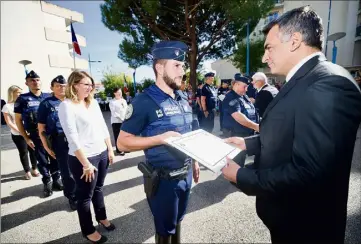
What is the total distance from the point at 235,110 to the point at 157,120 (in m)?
2.10

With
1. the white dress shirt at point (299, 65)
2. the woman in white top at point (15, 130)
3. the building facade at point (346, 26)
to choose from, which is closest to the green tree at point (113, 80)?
the building facade at point (346, 26)

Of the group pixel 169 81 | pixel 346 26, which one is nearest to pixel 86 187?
pixel 169 81

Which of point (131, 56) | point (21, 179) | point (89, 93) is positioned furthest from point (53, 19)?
point (89, 93)

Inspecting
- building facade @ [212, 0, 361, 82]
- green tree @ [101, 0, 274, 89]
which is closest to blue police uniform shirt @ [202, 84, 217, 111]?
green tree @ [101, 0, 274, 89]

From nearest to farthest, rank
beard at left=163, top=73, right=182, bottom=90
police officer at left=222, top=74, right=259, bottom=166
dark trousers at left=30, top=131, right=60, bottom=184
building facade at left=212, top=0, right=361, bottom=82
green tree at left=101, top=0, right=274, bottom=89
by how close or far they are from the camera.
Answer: beard at left=163, top=73, right=182, bottom=90, police officer at left=222, top=74, right=259, bottom=166, dark trousers at left=30, top=131, right=60, bottom=184, green tree at left=101, top=0, right=274, bottom=89, building facade at left=212, top=0, right=361, bottom=82

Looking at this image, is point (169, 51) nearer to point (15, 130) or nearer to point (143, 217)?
point (143, 217)

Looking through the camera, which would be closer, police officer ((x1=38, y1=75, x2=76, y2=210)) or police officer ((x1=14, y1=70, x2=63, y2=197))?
police officer ((x1=38, y1=75, x2=76, y2=210))

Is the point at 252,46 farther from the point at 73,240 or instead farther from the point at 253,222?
the point at 73,240

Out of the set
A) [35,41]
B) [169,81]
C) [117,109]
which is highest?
[35,41]

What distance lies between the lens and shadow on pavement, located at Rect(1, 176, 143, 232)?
10.3ft

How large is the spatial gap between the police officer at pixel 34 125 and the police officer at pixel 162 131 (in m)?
2.98

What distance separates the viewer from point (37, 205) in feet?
11.7

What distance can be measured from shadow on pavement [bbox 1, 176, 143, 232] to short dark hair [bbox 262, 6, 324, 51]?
3.92 meters

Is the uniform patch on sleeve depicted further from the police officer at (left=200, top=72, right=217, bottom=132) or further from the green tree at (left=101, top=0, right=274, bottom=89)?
the green tree at (left=101, top=0, right=274, bottom=89)
